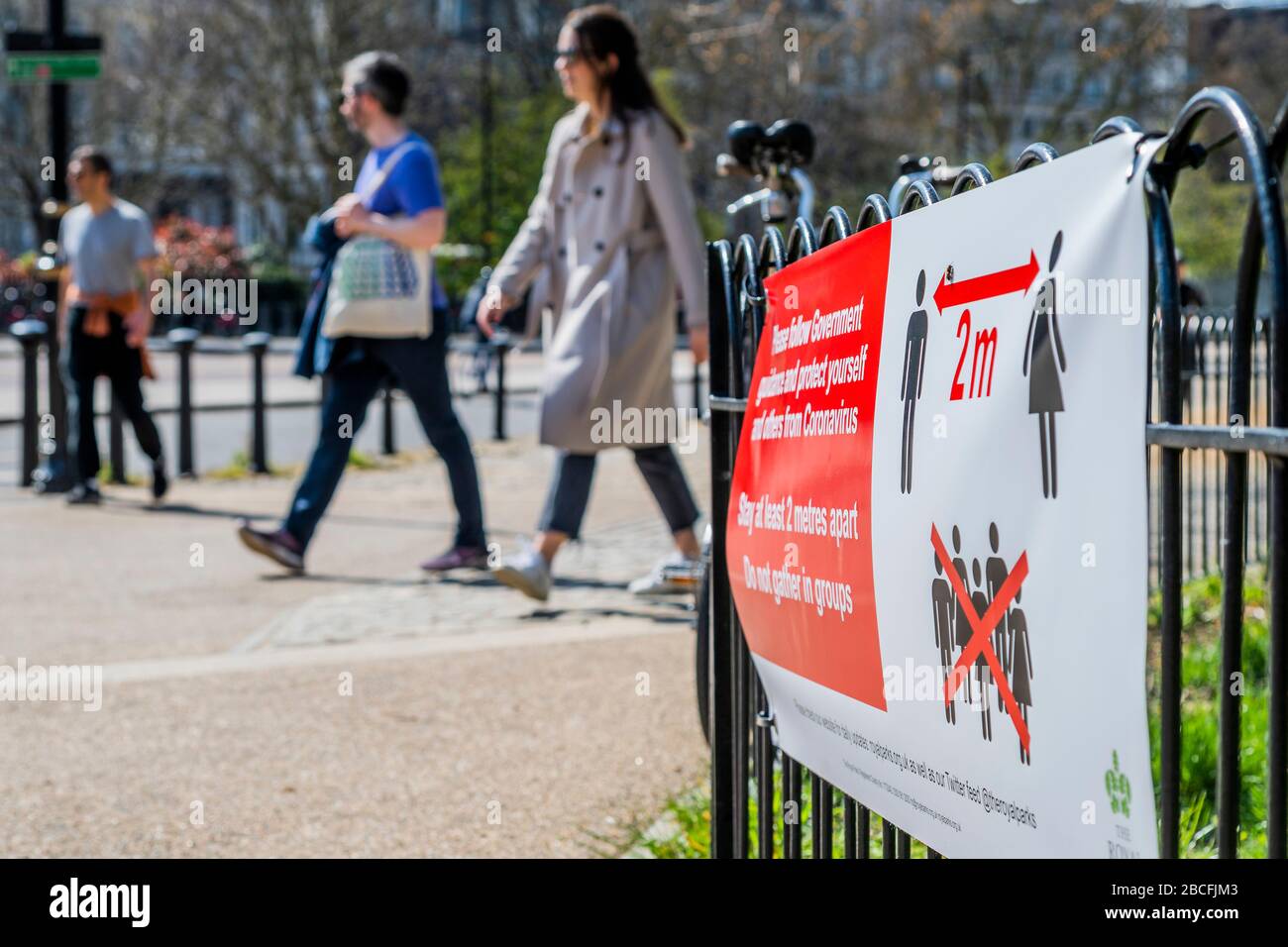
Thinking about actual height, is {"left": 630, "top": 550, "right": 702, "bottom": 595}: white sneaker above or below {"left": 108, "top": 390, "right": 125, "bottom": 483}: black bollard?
below

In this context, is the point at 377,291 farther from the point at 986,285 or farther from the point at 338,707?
the point at 986,285

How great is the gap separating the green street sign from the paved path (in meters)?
3.83

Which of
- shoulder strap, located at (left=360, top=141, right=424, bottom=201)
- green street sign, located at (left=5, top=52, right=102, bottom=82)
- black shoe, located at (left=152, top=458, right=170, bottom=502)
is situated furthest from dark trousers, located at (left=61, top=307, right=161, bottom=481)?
shoulder strap, located at (left=360, top=141, right=424, bottom=201)

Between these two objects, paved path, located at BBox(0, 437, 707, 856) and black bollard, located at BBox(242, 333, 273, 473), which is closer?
paved path, located at BBox(0, 437, 707, 856)

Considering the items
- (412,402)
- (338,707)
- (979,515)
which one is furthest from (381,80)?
(979,515)

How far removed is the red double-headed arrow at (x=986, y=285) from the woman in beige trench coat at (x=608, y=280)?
4.17m

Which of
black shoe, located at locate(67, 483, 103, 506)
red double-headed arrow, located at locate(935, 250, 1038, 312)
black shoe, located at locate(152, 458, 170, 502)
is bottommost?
black shoe, located at locate(67, 483, 103, 506)

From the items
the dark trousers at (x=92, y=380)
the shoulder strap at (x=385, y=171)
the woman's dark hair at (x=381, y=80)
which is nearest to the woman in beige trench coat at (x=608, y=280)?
the shoulder strap at (x=385, y=171)

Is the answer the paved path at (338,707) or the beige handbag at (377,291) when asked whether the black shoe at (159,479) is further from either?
the beige handbag at (377,291)

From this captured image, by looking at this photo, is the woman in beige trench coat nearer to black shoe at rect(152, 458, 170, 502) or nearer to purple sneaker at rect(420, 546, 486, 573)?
purple sneaker at rect(420, 546, 486, 573)

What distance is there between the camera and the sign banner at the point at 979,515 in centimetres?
165

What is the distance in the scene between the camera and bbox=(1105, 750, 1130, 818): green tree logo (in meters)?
1.62

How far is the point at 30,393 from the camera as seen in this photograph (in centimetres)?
1129
